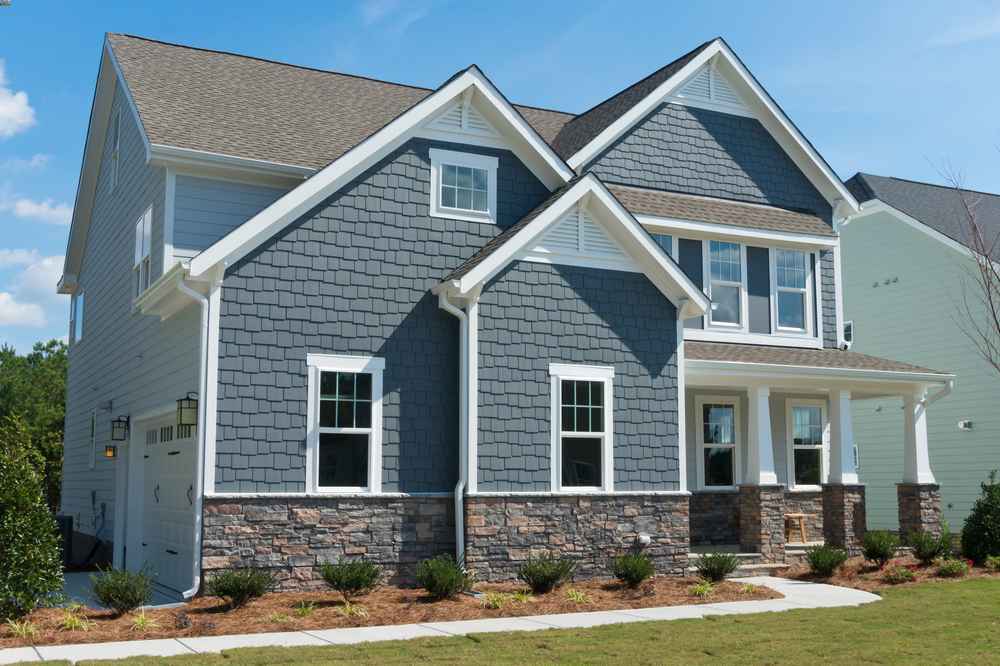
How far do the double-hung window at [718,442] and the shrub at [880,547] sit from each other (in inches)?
129

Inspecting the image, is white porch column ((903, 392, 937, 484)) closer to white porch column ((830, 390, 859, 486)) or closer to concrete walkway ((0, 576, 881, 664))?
white porch column ((830, 390, 859, 486))

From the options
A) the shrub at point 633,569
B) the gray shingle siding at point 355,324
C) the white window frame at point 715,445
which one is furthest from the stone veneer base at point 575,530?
the white window frame at point 715,445

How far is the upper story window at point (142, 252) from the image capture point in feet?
54.7

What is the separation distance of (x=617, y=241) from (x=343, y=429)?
493 cm

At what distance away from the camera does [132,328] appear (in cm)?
1795

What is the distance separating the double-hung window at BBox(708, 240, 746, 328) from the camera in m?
18.6

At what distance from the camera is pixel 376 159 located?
573 inches

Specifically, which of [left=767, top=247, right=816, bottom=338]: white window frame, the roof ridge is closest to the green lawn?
[left=767, top=247, right=816, bottom=338]: white window frame

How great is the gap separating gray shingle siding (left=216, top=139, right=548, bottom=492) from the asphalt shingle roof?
14.7m

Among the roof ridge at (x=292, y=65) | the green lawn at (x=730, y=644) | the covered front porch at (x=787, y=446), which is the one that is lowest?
the green lawn at (x=730, y=644)

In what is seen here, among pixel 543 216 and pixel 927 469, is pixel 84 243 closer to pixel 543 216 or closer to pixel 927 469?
pixel 543 216

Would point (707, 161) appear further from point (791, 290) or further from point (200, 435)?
point (200, 435)

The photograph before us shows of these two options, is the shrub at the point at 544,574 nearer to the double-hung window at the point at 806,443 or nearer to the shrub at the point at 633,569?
the shrub at the point at 633,569

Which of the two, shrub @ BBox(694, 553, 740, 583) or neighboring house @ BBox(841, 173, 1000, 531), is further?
neighboring house @ BBox(841, 173, 1000, 531)
